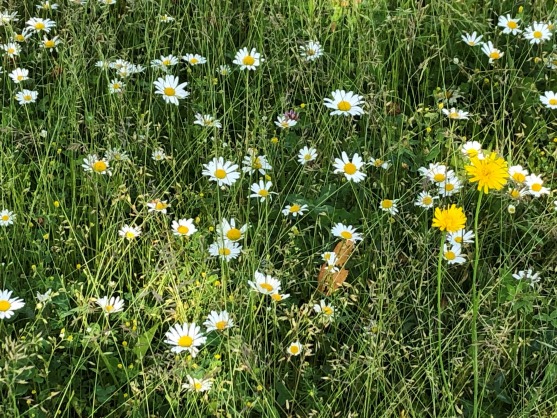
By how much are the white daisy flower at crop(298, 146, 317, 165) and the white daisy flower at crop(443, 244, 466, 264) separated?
0.50m

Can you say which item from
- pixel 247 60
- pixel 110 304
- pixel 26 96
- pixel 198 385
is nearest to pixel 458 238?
pixel 198 385

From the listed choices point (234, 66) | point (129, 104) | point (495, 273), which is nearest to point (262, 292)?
point (495, 273)

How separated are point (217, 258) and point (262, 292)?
0.73 ft

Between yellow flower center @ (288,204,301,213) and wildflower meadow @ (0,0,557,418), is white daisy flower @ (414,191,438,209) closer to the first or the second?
wildflower meadow @ (0,0,557,418)

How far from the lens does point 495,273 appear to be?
177 centimetres

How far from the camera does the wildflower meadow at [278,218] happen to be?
1510mm

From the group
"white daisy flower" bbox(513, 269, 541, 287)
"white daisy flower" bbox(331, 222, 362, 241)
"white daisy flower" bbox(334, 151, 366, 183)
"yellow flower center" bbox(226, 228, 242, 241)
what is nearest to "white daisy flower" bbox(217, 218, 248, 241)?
"yellow flower center" bbox(226, 228, 242, 241)

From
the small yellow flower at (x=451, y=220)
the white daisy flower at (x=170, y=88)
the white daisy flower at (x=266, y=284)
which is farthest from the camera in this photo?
the white daisy flower at (x=170, y=88)

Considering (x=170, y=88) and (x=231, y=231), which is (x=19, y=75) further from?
(x=231, y=231)

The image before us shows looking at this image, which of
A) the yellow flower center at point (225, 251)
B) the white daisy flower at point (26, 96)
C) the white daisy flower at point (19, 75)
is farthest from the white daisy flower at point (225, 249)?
the white daisy flower at point (19, 75)

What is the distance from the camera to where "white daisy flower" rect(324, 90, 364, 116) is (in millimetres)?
2119

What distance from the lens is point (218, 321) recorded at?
1.54 m

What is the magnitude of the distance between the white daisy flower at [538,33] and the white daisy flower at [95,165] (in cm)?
153

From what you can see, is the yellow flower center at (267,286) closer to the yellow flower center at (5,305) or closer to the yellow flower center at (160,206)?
the yellow flower center at (160,206)
